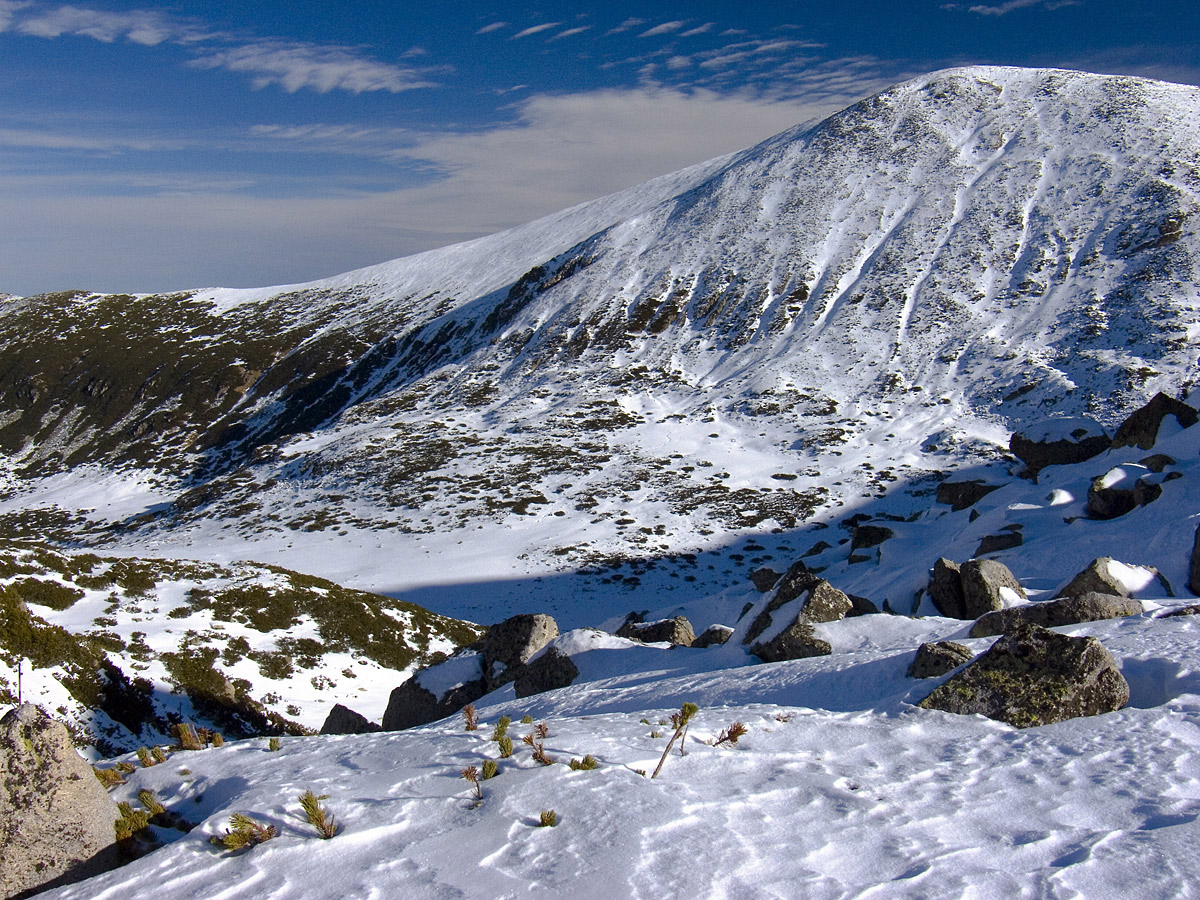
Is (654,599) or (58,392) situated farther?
(58,392)

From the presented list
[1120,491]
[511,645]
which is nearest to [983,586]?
[1120,491]

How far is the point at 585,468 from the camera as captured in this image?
2061 inches

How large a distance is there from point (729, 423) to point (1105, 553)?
146 ft

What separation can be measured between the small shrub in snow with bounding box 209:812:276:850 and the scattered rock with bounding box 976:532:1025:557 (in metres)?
17.7

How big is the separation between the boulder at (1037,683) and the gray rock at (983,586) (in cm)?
628

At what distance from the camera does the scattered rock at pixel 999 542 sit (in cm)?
1855

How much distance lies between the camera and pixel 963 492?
28.1 meters

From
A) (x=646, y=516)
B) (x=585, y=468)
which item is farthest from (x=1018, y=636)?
(x=585, y=468)

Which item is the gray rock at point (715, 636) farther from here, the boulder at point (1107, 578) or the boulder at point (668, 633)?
the boulder at point (1107, 578)

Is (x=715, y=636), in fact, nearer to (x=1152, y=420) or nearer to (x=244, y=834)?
(x=244, y=834)

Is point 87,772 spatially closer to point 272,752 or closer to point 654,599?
point 272,752

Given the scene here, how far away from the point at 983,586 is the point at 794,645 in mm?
4447

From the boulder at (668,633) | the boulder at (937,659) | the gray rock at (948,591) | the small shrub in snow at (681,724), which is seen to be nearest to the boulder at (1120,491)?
the gray rock at (948,591)

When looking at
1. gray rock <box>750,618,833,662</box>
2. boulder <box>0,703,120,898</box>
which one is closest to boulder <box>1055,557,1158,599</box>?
gray rock <box>750,618,833,662</box>
